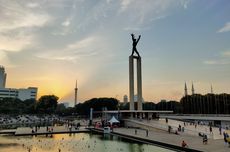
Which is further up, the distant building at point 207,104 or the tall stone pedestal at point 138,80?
the tall stone pedestal at point 138,80

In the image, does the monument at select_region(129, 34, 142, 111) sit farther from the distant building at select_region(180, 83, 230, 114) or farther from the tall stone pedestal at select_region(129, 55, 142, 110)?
the distant building at select_region(180, 83, 230, 114)

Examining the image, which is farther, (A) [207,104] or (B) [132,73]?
(A) [207,104]

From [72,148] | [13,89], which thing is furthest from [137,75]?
[13,89]

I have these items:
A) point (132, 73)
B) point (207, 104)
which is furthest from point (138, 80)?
point (207, 104)

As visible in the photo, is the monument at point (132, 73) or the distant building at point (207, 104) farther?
the distant building at point (207, 104)

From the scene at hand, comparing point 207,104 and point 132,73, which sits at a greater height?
point 132,73

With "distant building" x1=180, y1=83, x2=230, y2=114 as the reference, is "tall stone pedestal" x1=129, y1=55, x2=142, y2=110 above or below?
above

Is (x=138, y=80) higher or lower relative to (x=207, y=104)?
higher

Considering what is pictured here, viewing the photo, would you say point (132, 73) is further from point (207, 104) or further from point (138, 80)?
point (207, 104)

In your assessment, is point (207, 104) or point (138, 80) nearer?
point (138, 80)

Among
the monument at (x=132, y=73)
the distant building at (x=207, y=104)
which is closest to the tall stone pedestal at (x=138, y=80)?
the monument at (x=132, y=73)

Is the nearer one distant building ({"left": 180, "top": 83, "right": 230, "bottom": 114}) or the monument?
the monument

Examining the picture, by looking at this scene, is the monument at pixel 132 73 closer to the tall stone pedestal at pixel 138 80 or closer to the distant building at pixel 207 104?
the tall stone pedestal at pixel 138 80

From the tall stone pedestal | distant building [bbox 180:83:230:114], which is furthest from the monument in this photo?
distant building [bbox 180:83:230:114]
